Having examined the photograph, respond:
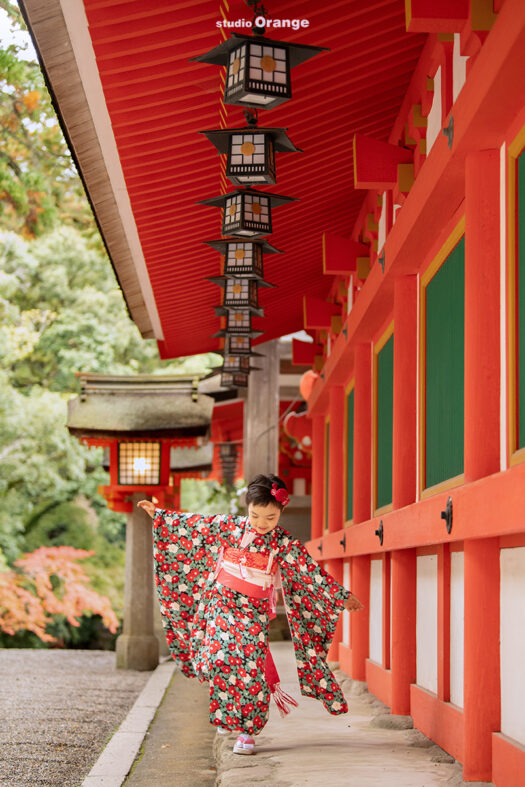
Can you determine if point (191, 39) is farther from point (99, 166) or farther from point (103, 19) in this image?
point (99, 166)

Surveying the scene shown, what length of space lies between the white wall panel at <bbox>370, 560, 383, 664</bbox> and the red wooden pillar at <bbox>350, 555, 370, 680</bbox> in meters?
0.06

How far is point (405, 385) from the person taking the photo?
6270 mm

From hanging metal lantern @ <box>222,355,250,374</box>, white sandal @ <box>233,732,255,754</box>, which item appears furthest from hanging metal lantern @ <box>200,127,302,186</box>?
hanging metal lantern @ <box>222,355,250,374</box>

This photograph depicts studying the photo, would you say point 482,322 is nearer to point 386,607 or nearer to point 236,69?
point 236,69

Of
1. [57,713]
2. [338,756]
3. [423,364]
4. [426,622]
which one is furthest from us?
[57,713]

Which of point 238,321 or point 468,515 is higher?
point 238,321

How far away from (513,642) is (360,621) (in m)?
4.41

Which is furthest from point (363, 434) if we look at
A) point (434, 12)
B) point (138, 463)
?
point (138, 463)

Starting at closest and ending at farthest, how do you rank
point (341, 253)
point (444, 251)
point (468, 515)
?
1. point (468, 515)
2. point (444, 251)
3. point (341, 253)

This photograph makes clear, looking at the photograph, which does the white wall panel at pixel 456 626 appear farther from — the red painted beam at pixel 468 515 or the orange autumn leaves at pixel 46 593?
the orange autumn leaves at pixel 46 593

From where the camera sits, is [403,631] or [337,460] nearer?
[403,631]

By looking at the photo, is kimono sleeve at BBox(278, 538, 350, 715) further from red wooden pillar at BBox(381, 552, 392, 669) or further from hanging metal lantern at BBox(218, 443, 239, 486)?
hanging metal lantern at BBox(218, 443, 239, 486)

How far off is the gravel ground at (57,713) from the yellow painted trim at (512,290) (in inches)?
126

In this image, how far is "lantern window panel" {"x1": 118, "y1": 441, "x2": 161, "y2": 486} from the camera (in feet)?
42.1
